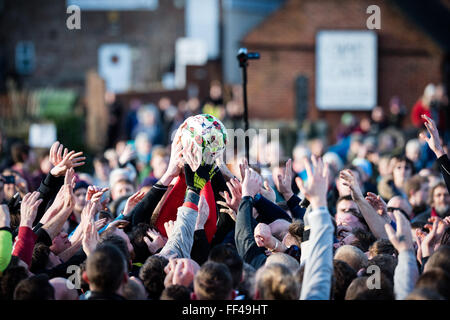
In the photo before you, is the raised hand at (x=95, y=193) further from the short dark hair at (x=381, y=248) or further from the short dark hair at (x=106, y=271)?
the short dark hair at (x=381, y=248)

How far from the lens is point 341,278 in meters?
4.41

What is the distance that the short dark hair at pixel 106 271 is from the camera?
4.04 metres

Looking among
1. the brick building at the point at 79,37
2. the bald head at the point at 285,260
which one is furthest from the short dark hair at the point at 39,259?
the brick building at the point at 79,37

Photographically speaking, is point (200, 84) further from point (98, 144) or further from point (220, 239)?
point (220, 239)

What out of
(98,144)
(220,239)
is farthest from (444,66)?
(220,239)

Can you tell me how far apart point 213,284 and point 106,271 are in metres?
0.55

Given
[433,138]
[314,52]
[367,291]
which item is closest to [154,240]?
[367,291]

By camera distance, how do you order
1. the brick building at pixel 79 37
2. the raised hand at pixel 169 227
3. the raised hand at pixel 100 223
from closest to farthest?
the raised hand at pixel 169 227 → the raised hand at pixel 100 223 → the brick building at pixel 79 37

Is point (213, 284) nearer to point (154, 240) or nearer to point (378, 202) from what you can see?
point (154, 240)

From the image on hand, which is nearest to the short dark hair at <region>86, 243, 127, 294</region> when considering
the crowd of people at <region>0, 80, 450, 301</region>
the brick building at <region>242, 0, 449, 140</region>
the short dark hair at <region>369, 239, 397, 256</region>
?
the crowd of people at <region>0, 80, 450, 301</region>

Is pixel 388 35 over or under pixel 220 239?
over

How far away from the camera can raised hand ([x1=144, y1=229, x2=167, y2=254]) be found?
5441 millimetres

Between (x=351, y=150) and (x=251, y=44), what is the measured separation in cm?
998

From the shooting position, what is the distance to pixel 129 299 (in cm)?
416
